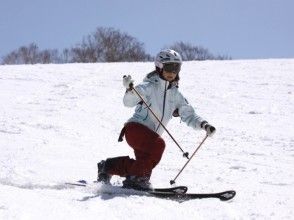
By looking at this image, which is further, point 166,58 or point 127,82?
point 166,58

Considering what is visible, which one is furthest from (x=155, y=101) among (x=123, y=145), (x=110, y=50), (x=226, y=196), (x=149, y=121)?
(x=110, y=50)

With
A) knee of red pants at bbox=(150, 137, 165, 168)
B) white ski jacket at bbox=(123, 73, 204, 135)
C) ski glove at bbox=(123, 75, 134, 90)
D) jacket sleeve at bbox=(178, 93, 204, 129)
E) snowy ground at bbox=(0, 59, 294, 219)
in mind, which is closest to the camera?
snowy ground at bbox=(0, 59, 294, 219)

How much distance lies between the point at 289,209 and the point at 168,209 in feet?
3.64

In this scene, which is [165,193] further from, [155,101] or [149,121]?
[155,101]

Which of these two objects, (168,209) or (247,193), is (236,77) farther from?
(168,209)

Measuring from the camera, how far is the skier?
16.2ft

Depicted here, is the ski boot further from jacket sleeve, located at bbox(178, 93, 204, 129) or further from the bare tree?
the bare tree

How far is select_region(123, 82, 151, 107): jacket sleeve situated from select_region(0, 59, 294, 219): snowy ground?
0.84 metres

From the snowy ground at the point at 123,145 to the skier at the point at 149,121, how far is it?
43cm

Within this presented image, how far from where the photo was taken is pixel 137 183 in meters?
4.91

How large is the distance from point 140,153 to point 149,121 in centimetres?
34

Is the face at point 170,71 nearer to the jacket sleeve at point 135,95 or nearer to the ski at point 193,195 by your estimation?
the jacket sleeve at point 135,95

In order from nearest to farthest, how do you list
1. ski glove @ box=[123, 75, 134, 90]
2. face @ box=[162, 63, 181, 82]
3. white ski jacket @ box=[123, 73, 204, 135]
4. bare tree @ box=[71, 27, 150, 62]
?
ski glove @ box=[123, 75, 134, 90], white ski jacket @ box=[123, 73, 204, 135], face @ box=[162, 63, 181, 82], bare tree @ box=[71, 27, 150, 62]

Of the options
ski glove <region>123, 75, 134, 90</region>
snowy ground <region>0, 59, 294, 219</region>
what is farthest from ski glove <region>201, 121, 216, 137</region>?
ski glove <region>123, 75, 134, 90</region>
